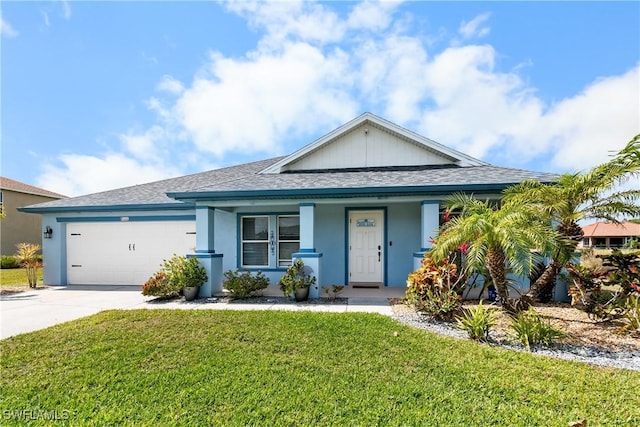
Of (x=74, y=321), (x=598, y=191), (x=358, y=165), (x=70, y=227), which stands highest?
(x=358, y=165)

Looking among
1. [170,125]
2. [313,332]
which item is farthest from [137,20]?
[313,332]

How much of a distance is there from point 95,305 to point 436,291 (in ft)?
27.8

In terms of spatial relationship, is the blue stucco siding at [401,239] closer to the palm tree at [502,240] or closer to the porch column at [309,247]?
the porch column at [309,247]

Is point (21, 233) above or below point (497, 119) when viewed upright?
below

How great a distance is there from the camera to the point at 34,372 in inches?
154

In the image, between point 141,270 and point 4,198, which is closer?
point 141,270

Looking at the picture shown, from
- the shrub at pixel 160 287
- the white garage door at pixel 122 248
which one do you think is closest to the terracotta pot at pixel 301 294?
the shrub at pixel 160 287

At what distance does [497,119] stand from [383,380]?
1147 centimetres

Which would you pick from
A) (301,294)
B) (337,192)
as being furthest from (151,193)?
(337,192)

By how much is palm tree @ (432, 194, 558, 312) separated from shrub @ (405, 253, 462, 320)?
476mm

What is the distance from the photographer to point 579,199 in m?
6.43

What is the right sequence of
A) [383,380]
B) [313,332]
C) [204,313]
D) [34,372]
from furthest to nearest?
1. [204,313]
2. [313,332]
3. [34,372]
4. [383,380]

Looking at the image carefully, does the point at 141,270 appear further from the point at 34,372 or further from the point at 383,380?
the point at 383,380

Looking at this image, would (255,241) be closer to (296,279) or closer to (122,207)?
(296,279)
